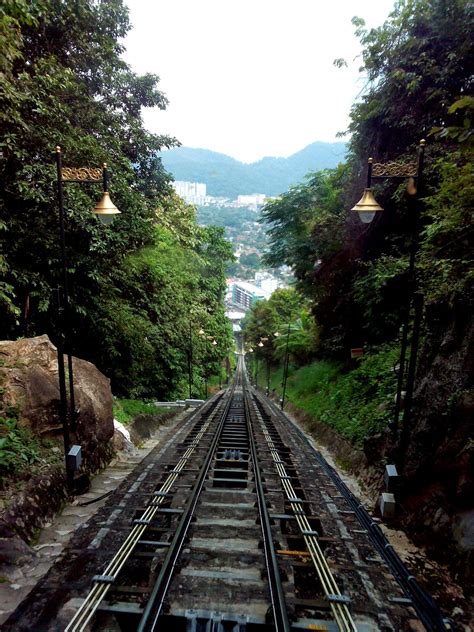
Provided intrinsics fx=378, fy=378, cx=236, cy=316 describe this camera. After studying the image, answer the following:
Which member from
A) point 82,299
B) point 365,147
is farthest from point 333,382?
point 82,299

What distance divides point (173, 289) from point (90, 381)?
10046 mm

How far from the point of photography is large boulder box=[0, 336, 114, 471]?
691 centimetres

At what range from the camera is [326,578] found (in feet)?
13.9

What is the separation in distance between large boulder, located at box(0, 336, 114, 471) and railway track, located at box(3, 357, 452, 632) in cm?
135

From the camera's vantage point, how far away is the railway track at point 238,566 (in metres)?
3.70

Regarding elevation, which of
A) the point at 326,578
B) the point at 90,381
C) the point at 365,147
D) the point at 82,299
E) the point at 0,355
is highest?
the point at 365,147

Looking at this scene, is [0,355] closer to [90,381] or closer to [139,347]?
[90,381]

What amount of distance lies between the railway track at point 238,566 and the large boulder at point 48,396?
1348 millimetres

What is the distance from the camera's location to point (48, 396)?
720cm

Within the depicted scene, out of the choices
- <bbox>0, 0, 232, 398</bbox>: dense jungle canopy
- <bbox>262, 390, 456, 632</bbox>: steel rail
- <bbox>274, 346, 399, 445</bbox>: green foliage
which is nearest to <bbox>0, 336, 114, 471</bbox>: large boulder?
<bbox>0, 0, 232, 398</bbox>: dense jungle canopy

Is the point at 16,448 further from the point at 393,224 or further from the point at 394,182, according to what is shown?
the point at 393,224

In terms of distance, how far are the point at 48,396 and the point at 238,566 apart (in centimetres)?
469

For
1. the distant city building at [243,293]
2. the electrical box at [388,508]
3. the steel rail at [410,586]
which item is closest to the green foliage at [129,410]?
the steel rail at [410,586]

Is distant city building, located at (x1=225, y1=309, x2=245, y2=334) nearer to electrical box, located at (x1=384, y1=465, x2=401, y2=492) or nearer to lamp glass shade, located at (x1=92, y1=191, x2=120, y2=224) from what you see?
electrical box, located at (x1=384, y1=465, x2=401, y2=492)
